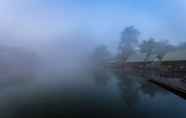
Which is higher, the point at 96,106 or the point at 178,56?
the point at 178,56

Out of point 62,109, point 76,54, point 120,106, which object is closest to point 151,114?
point 120,106

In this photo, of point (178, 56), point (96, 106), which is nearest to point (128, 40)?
point (178, 56)

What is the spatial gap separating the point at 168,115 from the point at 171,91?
780cm

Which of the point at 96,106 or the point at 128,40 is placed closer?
the point at 96,106

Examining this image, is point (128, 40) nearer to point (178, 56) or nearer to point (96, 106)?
point (178, 56)

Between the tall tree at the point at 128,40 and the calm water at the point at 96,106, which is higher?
the tall tree at the point at 128,40

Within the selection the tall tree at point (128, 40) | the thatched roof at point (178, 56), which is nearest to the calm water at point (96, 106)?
the thatched roof at point (178, 56)

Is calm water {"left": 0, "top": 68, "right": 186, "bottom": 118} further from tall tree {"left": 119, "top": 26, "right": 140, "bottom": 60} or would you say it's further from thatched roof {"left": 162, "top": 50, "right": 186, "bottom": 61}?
tall tree {"left": 119, "top": 26, "right": 140, "bottom": 60}

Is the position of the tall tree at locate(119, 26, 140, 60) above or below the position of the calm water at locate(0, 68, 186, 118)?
above

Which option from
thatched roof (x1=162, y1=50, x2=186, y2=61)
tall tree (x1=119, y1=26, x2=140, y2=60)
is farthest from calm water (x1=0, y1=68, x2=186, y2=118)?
tall tree (x1=119, y1=26, x2=140, y2=60)

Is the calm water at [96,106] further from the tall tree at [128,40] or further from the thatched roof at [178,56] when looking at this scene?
the tall tree at [128,40]

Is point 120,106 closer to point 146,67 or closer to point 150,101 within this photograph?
point 150,101

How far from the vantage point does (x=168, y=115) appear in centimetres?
1305

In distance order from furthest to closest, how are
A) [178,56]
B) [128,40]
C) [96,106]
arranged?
[128,40]
[178,56]
[96,106]
